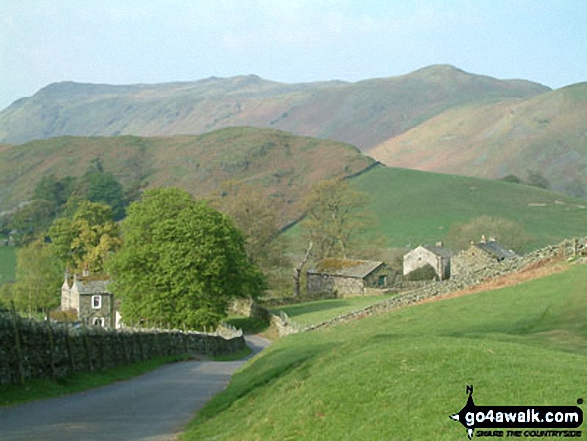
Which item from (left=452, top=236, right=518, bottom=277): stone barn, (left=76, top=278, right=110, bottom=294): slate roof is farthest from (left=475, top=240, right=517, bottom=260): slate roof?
(left=76, top=278, right=110, bottom=294): slate roof

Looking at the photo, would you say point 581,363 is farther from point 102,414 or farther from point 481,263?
point 481,263

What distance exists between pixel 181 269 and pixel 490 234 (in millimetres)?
63666

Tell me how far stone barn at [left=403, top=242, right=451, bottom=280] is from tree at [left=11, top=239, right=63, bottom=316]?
158 ft

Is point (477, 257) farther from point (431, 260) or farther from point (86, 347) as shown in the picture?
point (86, 347)

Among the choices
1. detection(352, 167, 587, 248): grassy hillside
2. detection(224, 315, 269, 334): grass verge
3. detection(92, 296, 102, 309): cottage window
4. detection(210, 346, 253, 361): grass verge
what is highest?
detection(352, 167, 587, 248): grassy hillside

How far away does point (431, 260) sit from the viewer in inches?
4653

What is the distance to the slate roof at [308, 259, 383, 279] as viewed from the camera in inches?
4478

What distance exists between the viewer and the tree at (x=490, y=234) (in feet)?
414

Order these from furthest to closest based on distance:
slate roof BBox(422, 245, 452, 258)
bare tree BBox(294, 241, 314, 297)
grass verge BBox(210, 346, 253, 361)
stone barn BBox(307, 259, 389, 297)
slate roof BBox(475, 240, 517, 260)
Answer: slate roof BBox(422, 245, 452, 258) < bare tree BBox(294, 241, 314, 297) < stone barn BBox(307, 259, 389, 297) < slate roof BBox(475, 240, 517, 260) < grass verge BBox(210, 346, 253, 361)

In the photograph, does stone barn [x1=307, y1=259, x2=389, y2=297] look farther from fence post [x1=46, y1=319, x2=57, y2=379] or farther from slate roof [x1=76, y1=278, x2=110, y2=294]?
fence post [x1=46, y1=319, x2=57, y2=379]

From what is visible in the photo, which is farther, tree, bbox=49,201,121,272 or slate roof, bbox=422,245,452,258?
slate roof, bbox=422,245,452,258

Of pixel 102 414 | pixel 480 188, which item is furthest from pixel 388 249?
pixel 102 414

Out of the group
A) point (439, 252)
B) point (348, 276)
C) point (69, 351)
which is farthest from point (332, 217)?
point (69, 351)

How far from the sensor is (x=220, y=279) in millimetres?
77188
